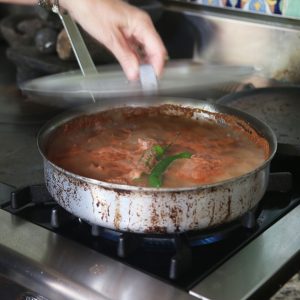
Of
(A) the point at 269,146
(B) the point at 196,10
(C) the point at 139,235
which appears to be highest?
(B) the point at 196,10

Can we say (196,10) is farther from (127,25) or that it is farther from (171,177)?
(171,177)

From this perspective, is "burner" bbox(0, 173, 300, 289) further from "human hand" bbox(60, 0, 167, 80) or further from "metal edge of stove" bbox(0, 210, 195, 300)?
"human hand" bbox(60, 0, 167, 80)

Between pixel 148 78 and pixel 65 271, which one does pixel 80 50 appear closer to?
pixel 148 78

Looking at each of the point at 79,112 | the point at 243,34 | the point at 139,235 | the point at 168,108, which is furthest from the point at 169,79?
the point at 243,34

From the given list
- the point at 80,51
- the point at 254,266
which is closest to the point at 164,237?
the point at 254,266

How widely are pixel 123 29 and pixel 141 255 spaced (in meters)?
0.50

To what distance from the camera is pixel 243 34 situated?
1.65 meters

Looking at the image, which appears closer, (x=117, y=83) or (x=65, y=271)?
(x=65, y=271)

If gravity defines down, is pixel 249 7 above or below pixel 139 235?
above

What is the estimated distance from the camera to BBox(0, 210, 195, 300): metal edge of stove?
87 cm

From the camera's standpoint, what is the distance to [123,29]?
3.99 ft

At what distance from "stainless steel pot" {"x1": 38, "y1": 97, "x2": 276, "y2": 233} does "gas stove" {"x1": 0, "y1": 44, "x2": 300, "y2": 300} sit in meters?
0.05

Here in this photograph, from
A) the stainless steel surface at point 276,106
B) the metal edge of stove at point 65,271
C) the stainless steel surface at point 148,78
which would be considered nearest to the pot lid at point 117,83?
the stainless steel surface at point 148,78

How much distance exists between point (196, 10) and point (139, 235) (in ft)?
3.24
